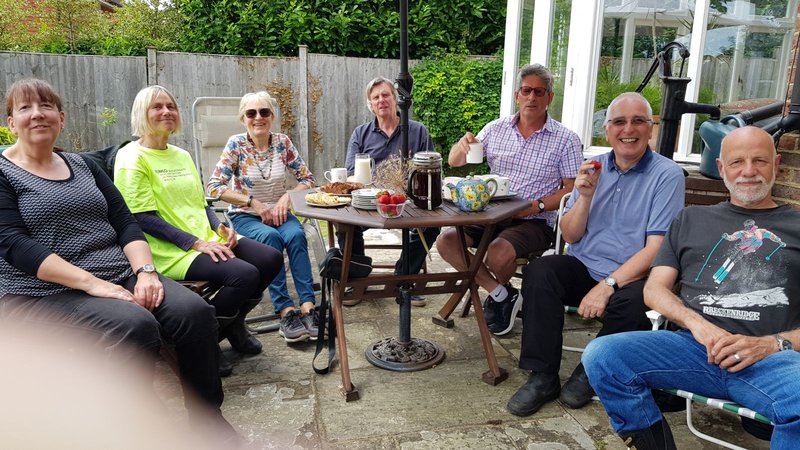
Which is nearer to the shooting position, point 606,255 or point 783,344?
point 783,344

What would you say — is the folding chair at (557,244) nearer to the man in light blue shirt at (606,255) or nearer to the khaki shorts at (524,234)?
the khaki shorts at (524,234)

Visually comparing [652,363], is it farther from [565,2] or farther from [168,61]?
[168,61]

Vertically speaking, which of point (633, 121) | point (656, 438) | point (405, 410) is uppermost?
point (633, 121)

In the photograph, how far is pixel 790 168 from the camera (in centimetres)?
245

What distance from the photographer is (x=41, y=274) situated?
1915 millimetres

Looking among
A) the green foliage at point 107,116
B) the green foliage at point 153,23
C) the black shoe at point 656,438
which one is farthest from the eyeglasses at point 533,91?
the green foliage at point 153,23

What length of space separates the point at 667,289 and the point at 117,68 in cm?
644

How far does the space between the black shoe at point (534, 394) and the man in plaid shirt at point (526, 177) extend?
27.2 inches

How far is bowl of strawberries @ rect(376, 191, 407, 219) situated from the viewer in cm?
221

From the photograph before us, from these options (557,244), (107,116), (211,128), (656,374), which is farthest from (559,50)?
(107,116)

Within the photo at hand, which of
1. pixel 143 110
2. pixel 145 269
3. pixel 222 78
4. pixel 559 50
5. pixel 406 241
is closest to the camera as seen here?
pixel 145 269

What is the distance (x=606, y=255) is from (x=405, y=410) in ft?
3.63

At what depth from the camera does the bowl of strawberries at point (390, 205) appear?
221 cm

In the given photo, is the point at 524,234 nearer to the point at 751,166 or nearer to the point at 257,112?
the point at 751,166
